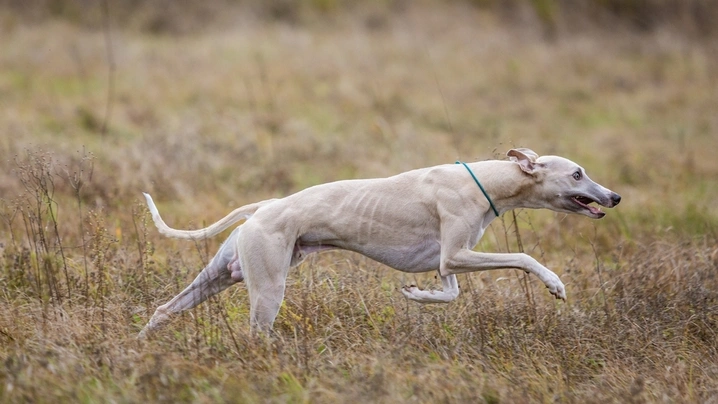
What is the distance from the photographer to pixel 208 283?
5.71 metres

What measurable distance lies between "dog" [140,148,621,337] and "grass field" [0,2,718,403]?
0.31 metres

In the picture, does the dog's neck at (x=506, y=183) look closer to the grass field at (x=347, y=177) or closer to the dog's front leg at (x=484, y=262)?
the dog's front leg at (x=484, y=262)

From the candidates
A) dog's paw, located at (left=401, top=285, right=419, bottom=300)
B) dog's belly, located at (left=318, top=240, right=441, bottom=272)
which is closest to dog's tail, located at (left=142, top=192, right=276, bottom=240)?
dog's belly, located at (left=318, top=240, right=441, bottom=272)

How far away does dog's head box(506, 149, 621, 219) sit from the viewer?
18.5 feet

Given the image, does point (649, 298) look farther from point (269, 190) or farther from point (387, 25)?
point (387, 25)

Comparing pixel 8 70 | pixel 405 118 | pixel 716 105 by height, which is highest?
pixel 8 70

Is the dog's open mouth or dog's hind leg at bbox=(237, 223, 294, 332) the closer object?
dog's hind leg at bbox=(237, 223, 294, 332)

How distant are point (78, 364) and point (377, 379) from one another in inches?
65.0

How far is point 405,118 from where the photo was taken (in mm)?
15078

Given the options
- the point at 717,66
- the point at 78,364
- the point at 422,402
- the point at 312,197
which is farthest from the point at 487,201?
the point at 717,66

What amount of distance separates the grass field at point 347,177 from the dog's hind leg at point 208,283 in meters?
0.12

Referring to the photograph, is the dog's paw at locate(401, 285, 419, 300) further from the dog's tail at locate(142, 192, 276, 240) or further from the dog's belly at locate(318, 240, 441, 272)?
the dog's tail at locate(142, 192, 276, 240)

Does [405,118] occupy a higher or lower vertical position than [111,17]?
lower

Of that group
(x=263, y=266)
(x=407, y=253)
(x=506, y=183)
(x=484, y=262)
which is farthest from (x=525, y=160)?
(x=263, y=266)
